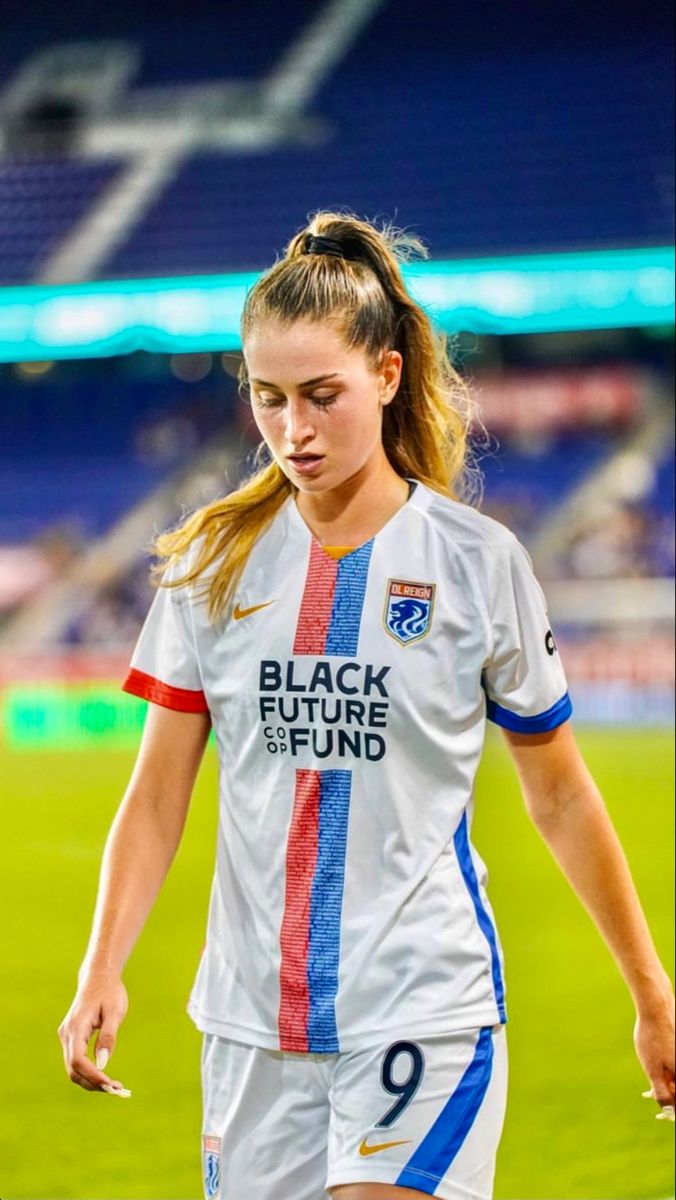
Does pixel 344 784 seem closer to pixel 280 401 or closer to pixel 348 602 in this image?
pixel 348 602

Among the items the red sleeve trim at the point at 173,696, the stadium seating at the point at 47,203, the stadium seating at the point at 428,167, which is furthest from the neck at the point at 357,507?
the stadium seating at the point at 47,203

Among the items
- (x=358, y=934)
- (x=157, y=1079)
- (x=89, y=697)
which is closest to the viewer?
(x=358, y=934)

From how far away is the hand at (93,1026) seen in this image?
1901 mm

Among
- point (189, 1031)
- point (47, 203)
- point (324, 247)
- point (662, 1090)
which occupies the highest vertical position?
point (47, 203)

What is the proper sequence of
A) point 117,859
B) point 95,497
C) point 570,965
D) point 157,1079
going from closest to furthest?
point 117,859 < point 157,1079 < point 570,965 < point 95,497

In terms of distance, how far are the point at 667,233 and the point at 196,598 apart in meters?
16.2

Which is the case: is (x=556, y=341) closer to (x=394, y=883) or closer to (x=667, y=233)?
(x=667, y=233)

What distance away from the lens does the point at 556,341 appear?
1962cm

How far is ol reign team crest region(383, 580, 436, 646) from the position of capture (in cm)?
195

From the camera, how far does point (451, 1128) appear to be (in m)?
1.86

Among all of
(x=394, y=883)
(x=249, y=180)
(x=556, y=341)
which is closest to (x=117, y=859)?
(x=394, y=883)

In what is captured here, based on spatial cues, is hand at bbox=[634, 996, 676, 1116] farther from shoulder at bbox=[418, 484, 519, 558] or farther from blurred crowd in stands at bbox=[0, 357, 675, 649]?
blurred crowd in stands at bbox=[0, 357, 675, 649]

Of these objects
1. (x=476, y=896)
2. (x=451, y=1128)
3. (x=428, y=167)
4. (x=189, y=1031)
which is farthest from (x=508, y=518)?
(x=451, y=1128)

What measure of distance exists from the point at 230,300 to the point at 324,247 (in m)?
14.5
